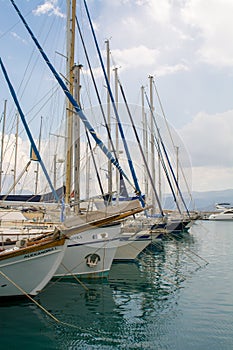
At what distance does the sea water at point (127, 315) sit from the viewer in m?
8.75

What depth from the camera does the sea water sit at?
8.75 metres

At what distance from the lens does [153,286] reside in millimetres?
15312

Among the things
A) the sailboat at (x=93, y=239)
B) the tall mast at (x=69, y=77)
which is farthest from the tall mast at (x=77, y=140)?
the sailboat at (x=93, y=239)

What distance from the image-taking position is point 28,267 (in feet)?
35.9

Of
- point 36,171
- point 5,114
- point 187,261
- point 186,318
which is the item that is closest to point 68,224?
→ point 186,318

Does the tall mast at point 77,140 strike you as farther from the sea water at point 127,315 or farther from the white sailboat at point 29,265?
the white sailboat at point 29,265

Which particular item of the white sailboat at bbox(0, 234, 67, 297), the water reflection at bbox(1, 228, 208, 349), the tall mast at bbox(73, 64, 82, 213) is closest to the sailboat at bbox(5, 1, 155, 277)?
the water reflection at bbox(1, 228, 208, 349)

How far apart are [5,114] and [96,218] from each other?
29994mm

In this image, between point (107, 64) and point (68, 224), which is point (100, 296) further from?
point (107, 64)

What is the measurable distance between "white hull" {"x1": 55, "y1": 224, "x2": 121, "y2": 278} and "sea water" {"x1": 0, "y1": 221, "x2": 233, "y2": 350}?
1.79ft

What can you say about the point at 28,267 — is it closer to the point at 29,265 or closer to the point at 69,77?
the point at 29,265

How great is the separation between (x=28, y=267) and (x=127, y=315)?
3.71 meters

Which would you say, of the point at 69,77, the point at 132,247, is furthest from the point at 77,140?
the point at 132,247

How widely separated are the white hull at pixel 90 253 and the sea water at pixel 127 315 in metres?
0.55
